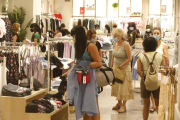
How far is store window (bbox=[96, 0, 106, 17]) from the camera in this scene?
51.6 ft

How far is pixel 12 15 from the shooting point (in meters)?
10.6

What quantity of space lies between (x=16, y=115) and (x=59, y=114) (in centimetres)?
68

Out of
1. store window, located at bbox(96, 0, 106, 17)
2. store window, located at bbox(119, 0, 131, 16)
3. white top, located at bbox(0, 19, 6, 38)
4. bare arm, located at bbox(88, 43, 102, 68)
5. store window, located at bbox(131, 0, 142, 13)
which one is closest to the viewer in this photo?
bare arm, located at bbox(88, 43, 102, 68)

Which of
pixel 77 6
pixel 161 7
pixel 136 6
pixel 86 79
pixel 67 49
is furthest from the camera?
pixel 77 6

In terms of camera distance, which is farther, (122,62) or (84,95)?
(122,62)

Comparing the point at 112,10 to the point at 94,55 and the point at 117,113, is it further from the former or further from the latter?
the point at 94,55

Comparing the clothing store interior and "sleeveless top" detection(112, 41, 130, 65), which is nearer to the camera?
the clothing store interior

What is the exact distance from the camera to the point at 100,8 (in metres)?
15.8

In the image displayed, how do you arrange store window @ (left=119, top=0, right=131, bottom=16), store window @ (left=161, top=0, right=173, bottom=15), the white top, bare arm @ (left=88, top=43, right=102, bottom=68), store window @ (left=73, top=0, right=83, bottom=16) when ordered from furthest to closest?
store window @ (left=73, top=0, right=83, bottom=16), store window @ (left=119, top=0, right=131, bottom=16), store window @ (left=161, top=0, right=173, bottom=15), the white top, bare arm @ (left=88, top=43, right=102, bottom=68)

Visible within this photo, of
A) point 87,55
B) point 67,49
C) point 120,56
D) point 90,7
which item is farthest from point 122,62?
point 90,7

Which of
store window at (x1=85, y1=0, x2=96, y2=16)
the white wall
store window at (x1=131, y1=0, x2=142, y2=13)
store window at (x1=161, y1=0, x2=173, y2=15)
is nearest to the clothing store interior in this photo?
the white wall

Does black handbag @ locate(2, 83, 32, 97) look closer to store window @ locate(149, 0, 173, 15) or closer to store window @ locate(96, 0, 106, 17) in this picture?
store window @ locate(96, 0, 106, 17)

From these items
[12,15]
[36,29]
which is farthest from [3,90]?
[12,15]

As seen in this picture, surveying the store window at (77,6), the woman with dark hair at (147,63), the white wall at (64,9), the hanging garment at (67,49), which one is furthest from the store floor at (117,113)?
the store window at (77,6)
